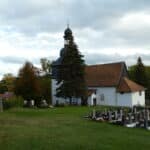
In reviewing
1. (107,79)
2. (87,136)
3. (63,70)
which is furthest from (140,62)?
(87,136)

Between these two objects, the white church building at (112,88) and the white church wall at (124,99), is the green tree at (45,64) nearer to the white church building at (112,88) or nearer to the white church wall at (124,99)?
the white church building at (112,88)

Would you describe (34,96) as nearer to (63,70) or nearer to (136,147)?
(63,70)

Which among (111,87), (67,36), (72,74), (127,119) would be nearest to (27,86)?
(72,74)

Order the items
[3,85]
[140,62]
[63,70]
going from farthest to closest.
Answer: [3,85]
[140,62]
[63,70]

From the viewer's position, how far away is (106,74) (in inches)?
2854

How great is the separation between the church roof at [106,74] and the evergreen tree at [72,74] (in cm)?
1166

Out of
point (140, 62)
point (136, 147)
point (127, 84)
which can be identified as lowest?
point (136, 147)

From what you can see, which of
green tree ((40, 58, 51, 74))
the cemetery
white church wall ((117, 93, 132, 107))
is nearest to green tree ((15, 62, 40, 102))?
white church wall ((117, 93, 132, 107))

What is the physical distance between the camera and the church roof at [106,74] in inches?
2795

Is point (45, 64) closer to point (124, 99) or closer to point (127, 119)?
point (124, 99)

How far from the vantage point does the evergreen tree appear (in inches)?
2324

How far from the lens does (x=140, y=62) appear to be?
277 ft

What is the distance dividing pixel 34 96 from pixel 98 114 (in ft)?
105

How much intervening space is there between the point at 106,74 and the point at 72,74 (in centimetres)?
1428
